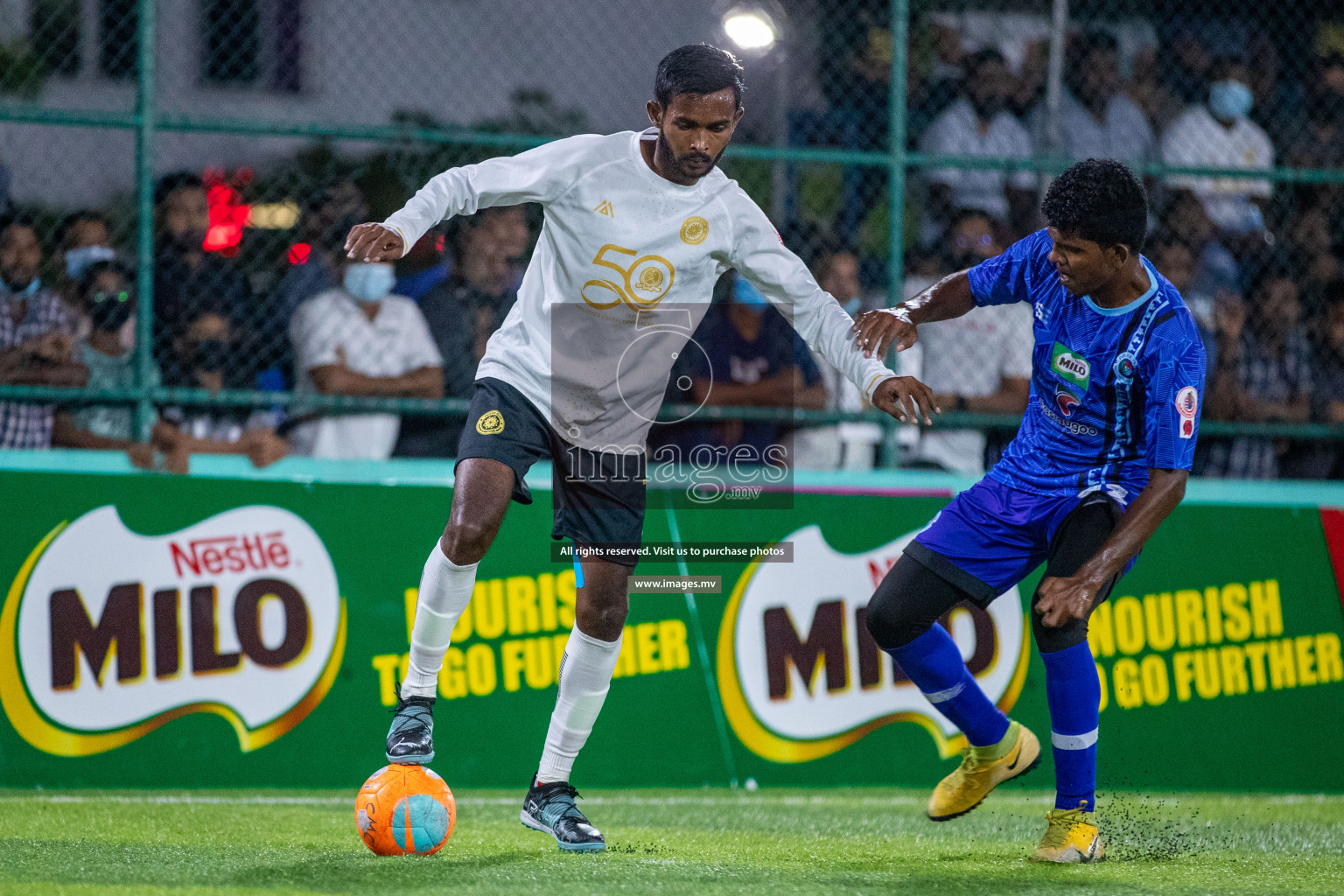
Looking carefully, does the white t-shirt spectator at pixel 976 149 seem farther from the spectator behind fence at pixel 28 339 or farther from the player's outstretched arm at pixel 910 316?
the spectator behind fence at pixel 28 339

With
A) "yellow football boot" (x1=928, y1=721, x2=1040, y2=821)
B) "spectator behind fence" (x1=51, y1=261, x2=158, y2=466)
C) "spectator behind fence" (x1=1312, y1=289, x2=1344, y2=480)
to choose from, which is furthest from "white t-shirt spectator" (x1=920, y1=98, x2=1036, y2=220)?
"spectator behind fence" (x1=51, y1=261, x2=158, y2=466)

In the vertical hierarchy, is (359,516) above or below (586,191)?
below

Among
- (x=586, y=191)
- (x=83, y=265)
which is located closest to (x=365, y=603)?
(x=83, y=265)

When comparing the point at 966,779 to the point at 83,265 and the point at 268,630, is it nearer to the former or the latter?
the point at 268,630

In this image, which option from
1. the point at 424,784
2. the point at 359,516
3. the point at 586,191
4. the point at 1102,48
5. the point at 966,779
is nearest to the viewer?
the point at 424,784

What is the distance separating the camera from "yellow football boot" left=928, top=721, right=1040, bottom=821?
5.13 meters

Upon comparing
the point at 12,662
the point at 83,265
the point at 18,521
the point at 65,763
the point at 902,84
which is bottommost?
the point at 65,763

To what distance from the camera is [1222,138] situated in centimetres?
873

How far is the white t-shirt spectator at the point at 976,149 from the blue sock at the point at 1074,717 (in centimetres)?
370

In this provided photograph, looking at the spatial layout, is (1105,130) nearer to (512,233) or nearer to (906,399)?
(512,233)

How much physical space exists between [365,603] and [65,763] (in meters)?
1.39

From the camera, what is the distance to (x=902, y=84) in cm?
729

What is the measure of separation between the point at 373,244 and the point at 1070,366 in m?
2.20

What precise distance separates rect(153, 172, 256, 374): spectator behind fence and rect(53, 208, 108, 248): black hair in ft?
1.06
